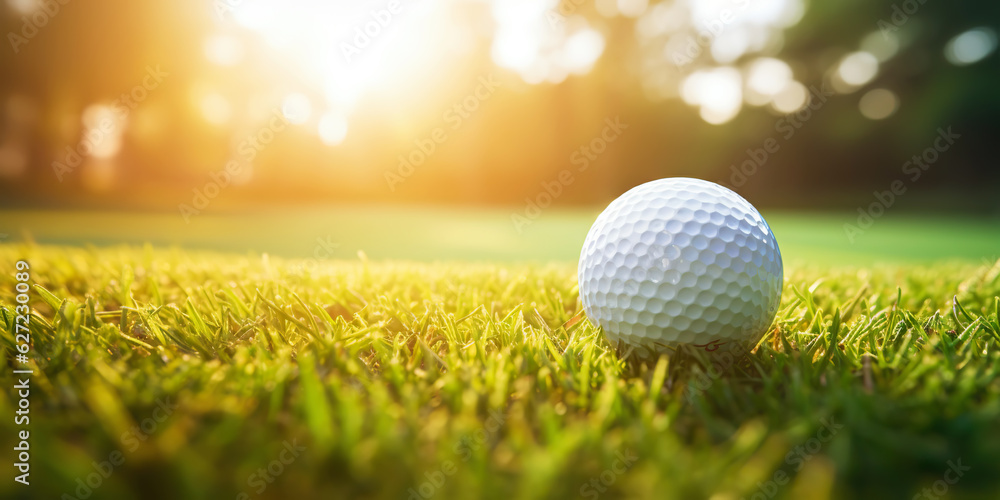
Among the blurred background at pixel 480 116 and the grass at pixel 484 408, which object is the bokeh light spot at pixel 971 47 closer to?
the blurred background at pixel 480 116

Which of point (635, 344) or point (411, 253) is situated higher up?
point (411, 253)

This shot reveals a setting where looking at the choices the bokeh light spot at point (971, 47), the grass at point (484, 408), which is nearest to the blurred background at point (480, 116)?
the bokeh light spot at point (971, 47)

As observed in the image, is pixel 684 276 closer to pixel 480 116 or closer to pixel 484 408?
pixel 484 408

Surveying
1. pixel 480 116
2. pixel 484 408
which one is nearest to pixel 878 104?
pixel 480 116

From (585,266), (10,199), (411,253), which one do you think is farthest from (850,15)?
(10,199)

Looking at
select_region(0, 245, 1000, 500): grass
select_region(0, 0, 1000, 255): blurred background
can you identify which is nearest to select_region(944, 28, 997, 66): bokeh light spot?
select_region(0, 0, 1000, 255): blurred background

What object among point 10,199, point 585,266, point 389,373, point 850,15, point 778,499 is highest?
point 850,15

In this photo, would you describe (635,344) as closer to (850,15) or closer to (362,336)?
(362,336)
